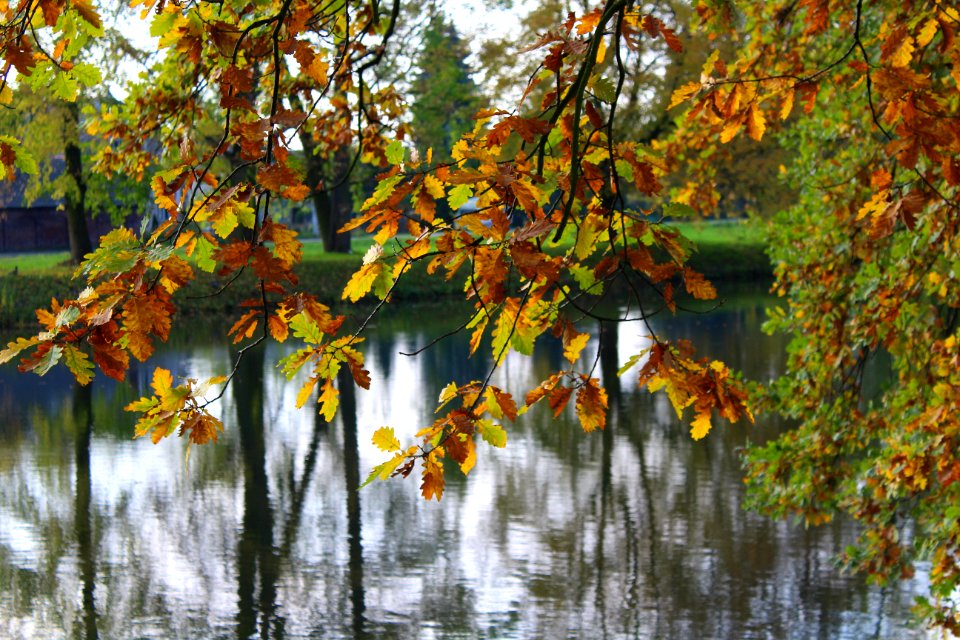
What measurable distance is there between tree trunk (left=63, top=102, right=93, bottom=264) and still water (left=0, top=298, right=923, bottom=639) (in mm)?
11426

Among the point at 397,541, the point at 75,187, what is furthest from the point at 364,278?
the point at 75,187

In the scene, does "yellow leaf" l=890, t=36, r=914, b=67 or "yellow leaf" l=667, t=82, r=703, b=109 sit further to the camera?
"yellow leaf" l=890, t=36, r=914, b=67

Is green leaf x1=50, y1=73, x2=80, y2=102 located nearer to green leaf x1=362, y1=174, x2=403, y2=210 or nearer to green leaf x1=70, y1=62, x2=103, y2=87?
green leaf x1=70, y1=62, x2=103, y2=87

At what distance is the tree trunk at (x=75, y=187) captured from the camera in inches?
1042

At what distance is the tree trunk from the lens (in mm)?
26469

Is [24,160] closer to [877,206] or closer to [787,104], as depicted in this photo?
[787,104]

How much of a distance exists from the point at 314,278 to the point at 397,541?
19590 mm

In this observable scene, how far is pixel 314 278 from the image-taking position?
98.4 feet

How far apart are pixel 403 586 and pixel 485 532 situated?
1419mm

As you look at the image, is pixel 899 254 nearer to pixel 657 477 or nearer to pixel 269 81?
pixel 269 81

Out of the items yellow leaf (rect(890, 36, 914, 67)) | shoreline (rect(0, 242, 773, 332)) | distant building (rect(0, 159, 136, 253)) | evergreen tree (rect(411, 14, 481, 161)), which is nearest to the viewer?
yellow leaf (rect(890, 36, 914, 67))

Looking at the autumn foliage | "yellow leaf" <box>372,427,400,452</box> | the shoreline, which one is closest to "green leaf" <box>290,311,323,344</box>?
the autumn foliage

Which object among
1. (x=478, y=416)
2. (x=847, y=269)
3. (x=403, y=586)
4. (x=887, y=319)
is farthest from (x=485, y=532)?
(x=478, y=416)

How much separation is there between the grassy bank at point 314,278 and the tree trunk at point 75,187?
1.82 feet
